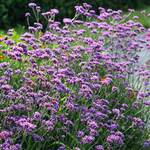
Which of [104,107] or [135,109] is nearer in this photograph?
[104,107]

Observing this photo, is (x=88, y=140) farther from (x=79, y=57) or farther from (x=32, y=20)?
(x=32, y=20)

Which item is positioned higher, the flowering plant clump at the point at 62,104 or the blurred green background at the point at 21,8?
the flowering plant clump at the point at 62,104

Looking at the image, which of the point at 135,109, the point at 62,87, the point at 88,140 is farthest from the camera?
the point at 135,109

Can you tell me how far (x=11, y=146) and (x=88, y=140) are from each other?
0.61m

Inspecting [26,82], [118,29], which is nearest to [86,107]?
[26,82]

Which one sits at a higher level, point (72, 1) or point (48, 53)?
point (48, 53)

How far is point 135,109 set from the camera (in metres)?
5.32

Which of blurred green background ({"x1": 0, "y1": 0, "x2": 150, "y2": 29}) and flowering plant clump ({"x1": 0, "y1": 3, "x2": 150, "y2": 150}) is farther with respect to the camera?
blurred green background ({"x1": 0, "y1": 0, "x2": 150, "y2": 29})

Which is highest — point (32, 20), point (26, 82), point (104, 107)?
point (26, 82)

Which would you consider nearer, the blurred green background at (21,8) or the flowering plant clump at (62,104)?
the flowering plant clump at (62,104)

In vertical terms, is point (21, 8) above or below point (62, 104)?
below

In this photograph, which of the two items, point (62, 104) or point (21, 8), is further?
point (21, 8)

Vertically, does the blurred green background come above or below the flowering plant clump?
below

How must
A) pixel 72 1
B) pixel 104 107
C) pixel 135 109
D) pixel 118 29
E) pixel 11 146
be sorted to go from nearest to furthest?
1. pixel 11 146
2. pixel 104 107
3. pixel 135 109
4. pixel 118 29
5. pixel 72 1
